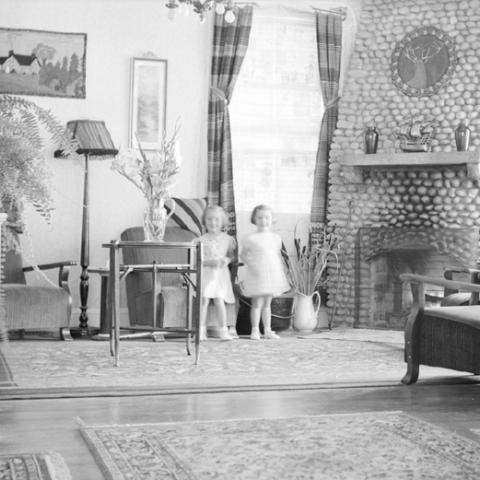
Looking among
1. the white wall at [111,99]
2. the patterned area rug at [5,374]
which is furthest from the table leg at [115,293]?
the white wall at [111,99]

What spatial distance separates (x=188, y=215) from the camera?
709 centimetres

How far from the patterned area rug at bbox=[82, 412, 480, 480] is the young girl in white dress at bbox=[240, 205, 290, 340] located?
9.63 feet

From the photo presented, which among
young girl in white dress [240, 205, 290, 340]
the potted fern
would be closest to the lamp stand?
young girl in white dress [240, 205, 290, 340]

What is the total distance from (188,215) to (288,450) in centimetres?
420

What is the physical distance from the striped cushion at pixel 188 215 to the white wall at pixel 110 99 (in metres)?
0.16

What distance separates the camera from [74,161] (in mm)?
6980

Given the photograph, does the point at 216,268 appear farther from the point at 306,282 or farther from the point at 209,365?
the point at 209,365

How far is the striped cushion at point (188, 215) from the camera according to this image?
7.07 metres

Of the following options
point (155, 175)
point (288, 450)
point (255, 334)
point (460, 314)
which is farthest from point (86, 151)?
point (288, 450)

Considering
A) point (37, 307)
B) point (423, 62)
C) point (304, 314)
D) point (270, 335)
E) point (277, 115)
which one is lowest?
point (270, 335)

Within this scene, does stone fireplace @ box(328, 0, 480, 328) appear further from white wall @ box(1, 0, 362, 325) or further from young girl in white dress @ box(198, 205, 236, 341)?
young girl in white dress @ box(198, 205, 236, 341)

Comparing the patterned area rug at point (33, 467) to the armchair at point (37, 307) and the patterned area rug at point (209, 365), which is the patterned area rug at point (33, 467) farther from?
the armchair at point (37, 307)

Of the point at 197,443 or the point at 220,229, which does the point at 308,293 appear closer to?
the point at 220,229

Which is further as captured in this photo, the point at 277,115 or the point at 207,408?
the point at 277,115
